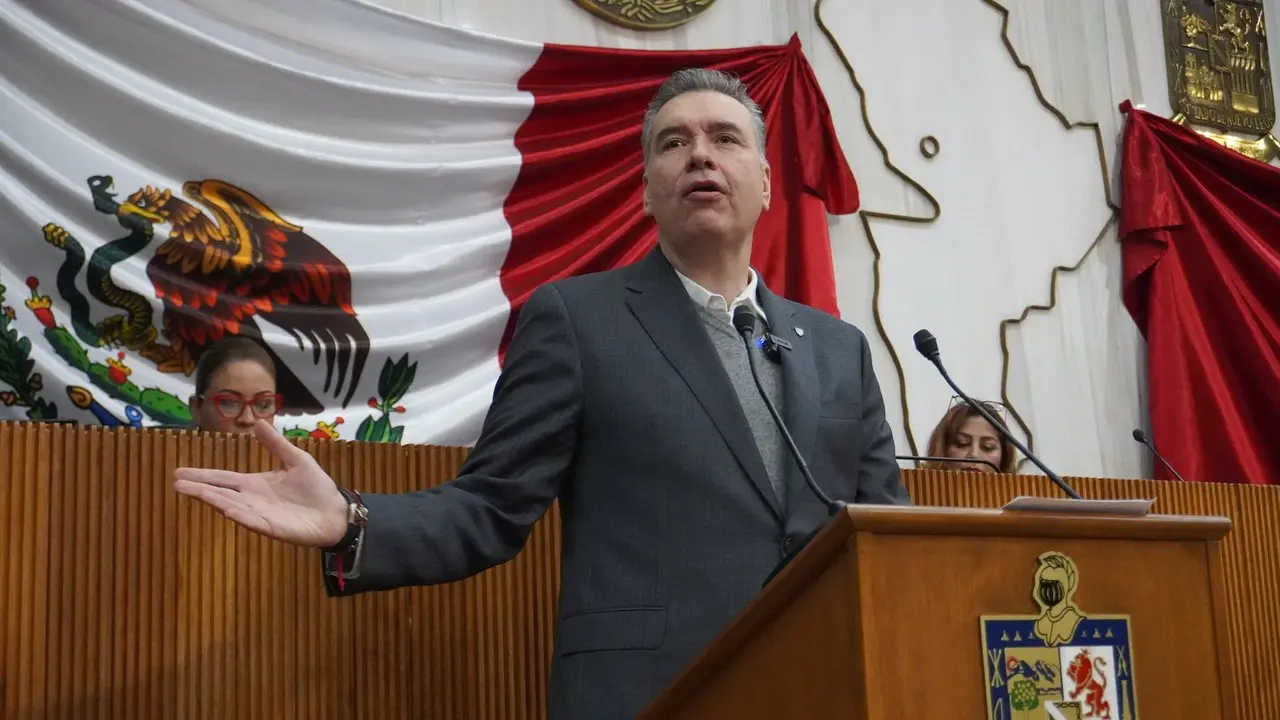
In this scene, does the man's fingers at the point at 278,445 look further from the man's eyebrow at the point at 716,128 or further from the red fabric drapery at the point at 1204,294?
the red fabric drapery at the point at 1204,294

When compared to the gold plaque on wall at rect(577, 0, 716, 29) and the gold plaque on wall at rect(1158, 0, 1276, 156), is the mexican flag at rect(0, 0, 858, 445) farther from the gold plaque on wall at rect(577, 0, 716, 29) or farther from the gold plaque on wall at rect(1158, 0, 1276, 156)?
the gold plaque on wall at rect(1158, 0, 1276, 156)

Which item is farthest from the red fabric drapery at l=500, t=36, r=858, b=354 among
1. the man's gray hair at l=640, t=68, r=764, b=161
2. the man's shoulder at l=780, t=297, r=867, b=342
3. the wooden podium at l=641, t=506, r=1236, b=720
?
the wooden podium at l=641, t=506, r=1236, b=720

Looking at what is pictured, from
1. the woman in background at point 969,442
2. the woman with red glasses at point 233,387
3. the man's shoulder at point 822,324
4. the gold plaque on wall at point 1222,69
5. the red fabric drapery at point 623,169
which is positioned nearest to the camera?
the man's shoulder at point 822,324

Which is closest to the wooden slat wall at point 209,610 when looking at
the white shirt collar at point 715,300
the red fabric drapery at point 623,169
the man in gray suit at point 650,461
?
the man in gray suit at point 650,461

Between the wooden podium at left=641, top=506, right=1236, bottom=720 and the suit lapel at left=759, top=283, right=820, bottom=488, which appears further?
the suit lapel at left=759, top=283, right=820, bottom=488

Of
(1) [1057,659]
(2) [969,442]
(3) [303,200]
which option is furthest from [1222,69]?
(1) [1057,659]

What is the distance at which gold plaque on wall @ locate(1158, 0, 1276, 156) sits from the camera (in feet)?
18.8

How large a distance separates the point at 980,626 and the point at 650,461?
0.63 metres

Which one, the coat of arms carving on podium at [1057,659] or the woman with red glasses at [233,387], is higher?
the woman with red glasses at [233,387]

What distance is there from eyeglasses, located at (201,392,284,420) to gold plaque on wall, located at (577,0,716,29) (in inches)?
77.4

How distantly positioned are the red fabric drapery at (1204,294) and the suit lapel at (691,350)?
3673 mm

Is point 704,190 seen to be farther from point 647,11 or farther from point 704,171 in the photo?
point 647,11

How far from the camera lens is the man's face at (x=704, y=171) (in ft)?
6.79

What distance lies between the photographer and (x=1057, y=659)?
1370 millimetres
